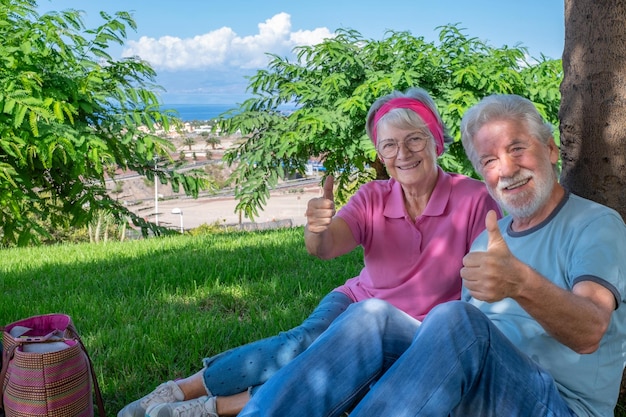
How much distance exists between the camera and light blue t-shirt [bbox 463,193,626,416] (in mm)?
1797

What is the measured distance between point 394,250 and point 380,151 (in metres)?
0.43

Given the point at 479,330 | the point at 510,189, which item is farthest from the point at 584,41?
the point at 479,330

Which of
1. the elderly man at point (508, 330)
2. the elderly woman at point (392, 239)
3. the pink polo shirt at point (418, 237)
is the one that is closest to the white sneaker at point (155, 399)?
the elderly woman at point (392, 239)

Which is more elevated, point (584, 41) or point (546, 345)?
point (584, 41)

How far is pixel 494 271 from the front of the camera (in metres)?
1.65

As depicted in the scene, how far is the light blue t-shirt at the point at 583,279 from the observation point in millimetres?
1797

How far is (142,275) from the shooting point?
16.2 feet

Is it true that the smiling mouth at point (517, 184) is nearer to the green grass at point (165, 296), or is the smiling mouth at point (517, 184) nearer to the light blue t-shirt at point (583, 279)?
the light blue t-shirt at point (583, 279)

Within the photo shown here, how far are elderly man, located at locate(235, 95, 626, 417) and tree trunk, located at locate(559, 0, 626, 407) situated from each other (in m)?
0.44

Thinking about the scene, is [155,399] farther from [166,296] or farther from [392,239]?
[166,296]

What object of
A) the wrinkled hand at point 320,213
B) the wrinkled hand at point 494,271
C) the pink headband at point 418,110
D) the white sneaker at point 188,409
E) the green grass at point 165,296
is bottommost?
the white sneaker at point 188,409

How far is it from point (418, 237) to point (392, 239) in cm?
12

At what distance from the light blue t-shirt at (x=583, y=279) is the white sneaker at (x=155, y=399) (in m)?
1.39

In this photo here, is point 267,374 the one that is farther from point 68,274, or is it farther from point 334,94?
point 334,94
